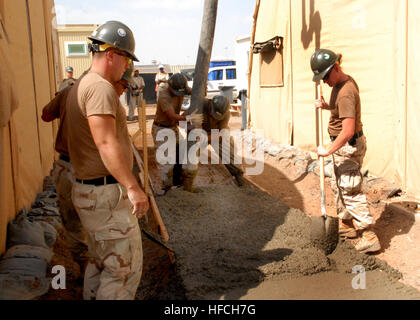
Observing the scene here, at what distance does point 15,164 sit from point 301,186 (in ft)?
15.0

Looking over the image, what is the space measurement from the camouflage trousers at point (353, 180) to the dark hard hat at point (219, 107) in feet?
7.44

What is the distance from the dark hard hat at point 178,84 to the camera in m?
6.04

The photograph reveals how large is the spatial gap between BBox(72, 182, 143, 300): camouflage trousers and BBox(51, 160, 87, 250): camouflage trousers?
0.79 metres

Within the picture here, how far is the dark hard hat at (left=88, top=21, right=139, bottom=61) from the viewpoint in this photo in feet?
8.71

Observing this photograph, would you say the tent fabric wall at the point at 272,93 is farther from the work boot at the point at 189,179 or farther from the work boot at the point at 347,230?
the work boot at the point at 347,230

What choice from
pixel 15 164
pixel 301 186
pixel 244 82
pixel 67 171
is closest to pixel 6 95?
pixel 67 171

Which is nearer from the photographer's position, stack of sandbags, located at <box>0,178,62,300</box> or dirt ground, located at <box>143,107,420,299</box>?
stack of sandbags, located at <box>0,178,62,300</box>

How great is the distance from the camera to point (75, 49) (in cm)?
1520

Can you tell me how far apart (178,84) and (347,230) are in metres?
3.15

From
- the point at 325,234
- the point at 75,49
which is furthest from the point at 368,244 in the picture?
the point at 75,49

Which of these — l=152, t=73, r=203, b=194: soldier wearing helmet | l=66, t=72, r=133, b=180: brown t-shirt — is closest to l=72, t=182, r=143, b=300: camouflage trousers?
l=66, t=72, r=133, b=180: brown t-shirt

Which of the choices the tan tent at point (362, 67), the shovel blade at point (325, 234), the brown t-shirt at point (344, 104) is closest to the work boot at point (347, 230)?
the shovel blade at point (325, 234)

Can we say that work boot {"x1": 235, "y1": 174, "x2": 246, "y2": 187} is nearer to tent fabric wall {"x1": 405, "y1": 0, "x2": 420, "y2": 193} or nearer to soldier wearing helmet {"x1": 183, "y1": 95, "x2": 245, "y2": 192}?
soldier wearing helmet {"x1": 183, "y1": 95, "x2": 245, "y2": 192}

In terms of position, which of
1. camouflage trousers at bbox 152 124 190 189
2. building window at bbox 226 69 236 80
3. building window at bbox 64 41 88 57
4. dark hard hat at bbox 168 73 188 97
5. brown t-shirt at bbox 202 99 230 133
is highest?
building window at bbox 64 41 88 57
